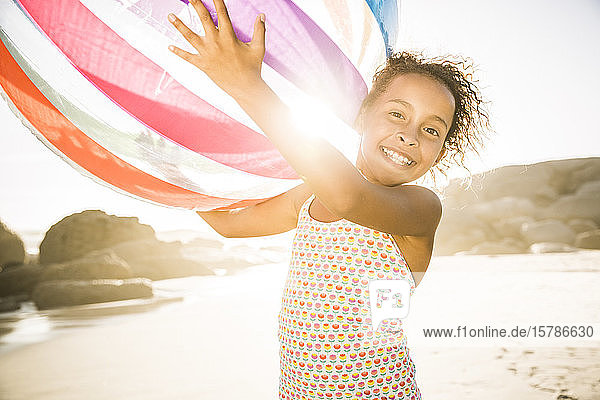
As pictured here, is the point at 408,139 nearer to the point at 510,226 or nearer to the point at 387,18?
the point at 387,18

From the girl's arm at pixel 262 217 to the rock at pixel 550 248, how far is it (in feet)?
58.2

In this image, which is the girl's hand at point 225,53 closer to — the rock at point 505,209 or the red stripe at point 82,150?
the red stripe at point 82,150

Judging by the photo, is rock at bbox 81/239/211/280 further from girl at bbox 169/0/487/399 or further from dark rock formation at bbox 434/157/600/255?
girl at bbox 169/0/487/399

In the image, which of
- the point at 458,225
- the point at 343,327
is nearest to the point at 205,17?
the point at 343,327

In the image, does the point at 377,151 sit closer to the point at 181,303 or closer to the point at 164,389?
the point at 164,389

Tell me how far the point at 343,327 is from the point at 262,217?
67 cm

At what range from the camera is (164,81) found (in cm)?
149

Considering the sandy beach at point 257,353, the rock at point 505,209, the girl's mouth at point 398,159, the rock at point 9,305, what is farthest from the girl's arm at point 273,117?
the rock at point 505,209

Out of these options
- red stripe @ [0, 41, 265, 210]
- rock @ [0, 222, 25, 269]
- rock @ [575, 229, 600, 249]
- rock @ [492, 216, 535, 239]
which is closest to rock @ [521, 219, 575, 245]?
rock @ [492, 216, 535, 239]

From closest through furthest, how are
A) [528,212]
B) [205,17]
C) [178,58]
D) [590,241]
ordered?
[205,17], [178,58], [590,241], [528,212]

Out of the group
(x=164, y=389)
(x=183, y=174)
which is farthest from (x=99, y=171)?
(x=164, y=389)

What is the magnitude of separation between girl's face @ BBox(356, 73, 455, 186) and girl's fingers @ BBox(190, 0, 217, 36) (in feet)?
2.23

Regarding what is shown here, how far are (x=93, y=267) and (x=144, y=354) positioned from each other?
678 cm

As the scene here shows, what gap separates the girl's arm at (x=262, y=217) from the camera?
6.53 ft
